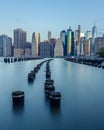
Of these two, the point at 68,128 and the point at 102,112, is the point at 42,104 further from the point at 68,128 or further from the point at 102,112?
the point at 68,128

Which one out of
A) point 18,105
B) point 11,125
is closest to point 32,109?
point 18,105

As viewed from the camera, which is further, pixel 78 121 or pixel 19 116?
pixel 19 116

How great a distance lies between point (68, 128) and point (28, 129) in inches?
134

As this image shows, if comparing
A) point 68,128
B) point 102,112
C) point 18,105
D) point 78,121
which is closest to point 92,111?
point 102,112

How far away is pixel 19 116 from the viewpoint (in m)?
25.6

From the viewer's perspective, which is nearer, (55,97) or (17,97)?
(55,97)

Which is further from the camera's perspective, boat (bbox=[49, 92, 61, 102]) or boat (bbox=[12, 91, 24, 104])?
boat (bbox=[12, 91, 24, 104])

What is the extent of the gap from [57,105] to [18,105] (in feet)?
14.9

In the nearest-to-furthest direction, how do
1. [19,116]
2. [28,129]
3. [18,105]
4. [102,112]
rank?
[28,129] → [19,116] → [102,112] → [18,105]

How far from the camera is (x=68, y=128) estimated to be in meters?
22.0

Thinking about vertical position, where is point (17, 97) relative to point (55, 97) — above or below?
below

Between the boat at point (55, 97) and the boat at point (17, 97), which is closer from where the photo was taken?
the boat at point (55, 97)

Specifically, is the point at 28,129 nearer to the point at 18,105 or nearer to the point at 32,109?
the point at 32,109

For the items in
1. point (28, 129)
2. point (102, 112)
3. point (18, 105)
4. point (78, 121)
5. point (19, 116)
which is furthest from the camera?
point (18, 105)
